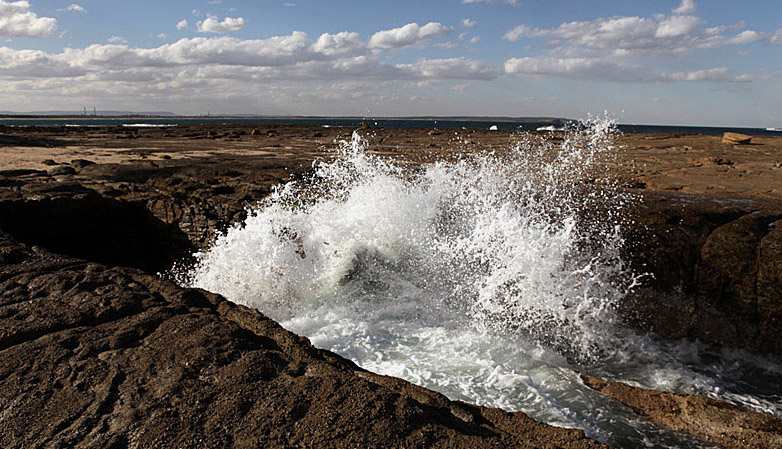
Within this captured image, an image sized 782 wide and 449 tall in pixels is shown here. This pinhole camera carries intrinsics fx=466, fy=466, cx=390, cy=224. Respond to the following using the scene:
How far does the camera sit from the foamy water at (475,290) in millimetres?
3578

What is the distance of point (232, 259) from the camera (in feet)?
17.6

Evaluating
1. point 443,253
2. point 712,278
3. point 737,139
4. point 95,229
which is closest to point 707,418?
point 712,278

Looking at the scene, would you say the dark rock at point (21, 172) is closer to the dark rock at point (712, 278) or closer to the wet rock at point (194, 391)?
the wet rock at point (194, 391)

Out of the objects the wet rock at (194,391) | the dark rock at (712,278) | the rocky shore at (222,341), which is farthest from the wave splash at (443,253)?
the wet rock at (194,391)

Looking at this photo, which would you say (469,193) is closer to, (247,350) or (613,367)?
(613,367)

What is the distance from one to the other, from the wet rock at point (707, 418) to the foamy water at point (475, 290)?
0.12 metres

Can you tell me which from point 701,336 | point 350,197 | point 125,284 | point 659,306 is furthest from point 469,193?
point 125,284

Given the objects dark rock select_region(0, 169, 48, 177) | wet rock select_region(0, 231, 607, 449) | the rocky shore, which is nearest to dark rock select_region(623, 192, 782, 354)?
the rocky shore

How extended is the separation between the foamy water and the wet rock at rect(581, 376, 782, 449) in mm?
124

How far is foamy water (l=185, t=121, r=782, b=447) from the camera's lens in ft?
11.7

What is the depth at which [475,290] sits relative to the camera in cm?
482

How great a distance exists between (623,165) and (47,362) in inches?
390

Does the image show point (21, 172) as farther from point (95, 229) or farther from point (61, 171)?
point (95, 229)

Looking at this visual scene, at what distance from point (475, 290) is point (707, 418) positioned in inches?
88.0
